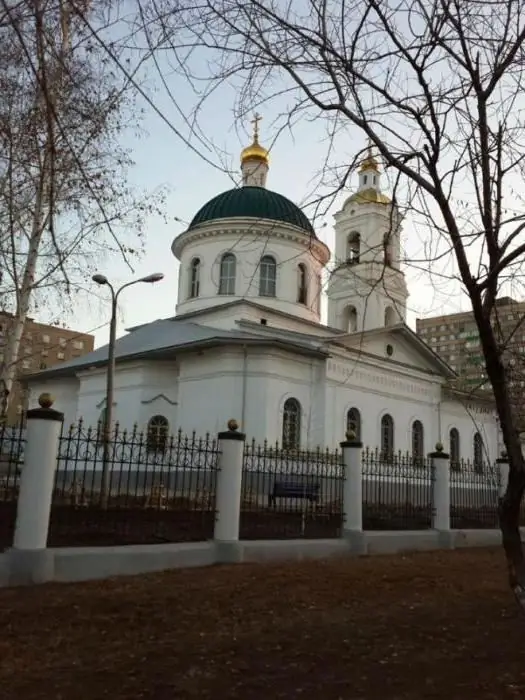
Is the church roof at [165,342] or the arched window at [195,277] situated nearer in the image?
the church roof at [165,342]

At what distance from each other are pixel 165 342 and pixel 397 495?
44.0 ft

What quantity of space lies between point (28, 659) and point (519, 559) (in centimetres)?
363

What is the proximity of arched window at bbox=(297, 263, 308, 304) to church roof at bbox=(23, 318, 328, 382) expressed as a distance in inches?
169

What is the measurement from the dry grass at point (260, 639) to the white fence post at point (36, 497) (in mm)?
306

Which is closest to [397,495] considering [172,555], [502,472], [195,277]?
[502,472]

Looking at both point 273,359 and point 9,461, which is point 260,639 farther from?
point 273,359

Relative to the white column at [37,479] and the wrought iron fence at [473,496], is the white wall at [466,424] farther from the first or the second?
the white column at [37,479]

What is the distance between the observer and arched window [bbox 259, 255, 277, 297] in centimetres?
2658

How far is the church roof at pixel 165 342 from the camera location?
70.4 ft

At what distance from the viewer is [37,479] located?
7.11m

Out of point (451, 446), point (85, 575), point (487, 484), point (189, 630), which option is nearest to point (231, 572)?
point (85, 575)

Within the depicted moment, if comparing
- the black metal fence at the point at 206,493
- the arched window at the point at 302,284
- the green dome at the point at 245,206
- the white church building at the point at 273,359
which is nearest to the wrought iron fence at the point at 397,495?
the black metal fence at the point at 206,493

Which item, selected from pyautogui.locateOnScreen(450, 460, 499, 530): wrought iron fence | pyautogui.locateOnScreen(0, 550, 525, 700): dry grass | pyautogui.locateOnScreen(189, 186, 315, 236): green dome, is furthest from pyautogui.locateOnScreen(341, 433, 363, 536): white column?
pyautogui.locateOnScreen(189, 186, 315, 236): green dome

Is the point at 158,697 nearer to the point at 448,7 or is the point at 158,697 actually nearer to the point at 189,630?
the point at 189,630
